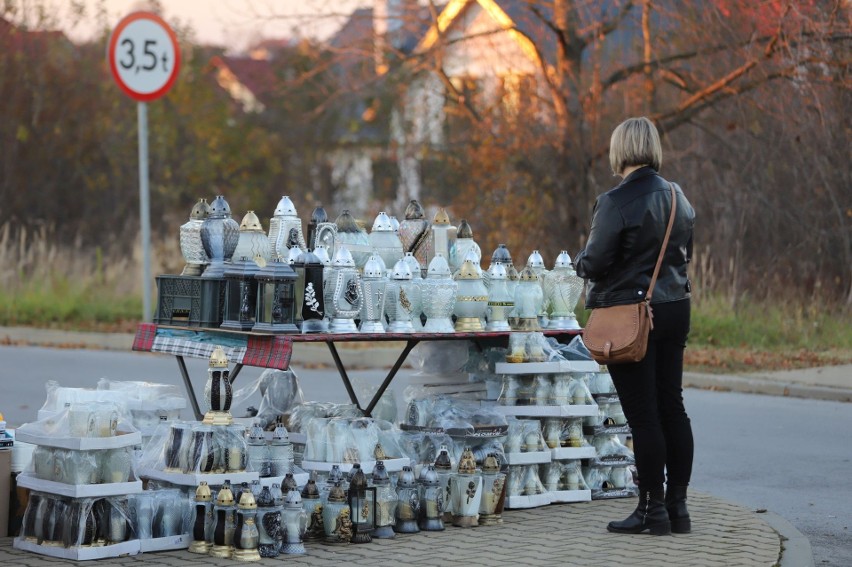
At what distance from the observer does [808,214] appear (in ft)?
67.8

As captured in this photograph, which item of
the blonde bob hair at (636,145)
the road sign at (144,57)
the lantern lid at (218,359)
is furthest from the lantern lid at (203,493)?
the road sign at (144,57)

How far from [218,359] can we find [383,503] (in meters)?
1.13

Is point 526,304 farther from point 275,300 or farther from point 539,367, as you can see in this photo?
point 275,300

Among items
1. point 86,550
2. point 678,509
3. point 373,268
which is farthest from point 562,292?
point 86,550

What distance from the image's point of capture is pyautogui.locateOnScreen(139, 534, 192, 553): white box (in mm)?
6703

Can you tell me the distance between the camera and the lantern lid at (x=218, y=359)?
22.8 feet

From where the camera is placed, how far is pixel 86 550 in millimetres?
6492

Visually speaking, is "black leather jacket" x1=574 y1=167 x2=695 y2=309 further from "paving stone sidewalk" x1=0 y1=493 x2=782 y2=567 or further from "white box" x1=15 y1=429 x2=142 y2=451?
"white box" x1=15 y1=429 x2=142 y2=451

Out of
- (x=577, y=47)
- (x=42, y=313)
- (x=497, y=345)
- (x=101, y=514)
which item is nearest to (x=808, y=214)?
(x=577, y=47)

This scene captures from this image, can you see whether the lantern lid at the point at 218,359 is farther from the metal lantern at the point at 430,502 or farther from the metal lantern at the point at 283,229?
the metal lantern at the point at 430,502

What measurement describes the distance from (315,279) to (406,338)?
68 cm

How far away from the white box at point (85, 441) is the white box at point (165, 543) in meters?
0.47

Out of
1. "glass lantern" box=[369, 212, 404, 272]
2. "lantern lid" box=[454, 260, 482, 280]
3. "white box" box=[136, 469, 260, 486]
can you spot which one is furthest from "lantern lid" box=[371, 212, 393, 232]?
"white box" box=[136, 469, 260, 486]

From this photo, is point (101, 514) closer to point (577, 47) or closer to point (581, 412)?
point (581, 412)
